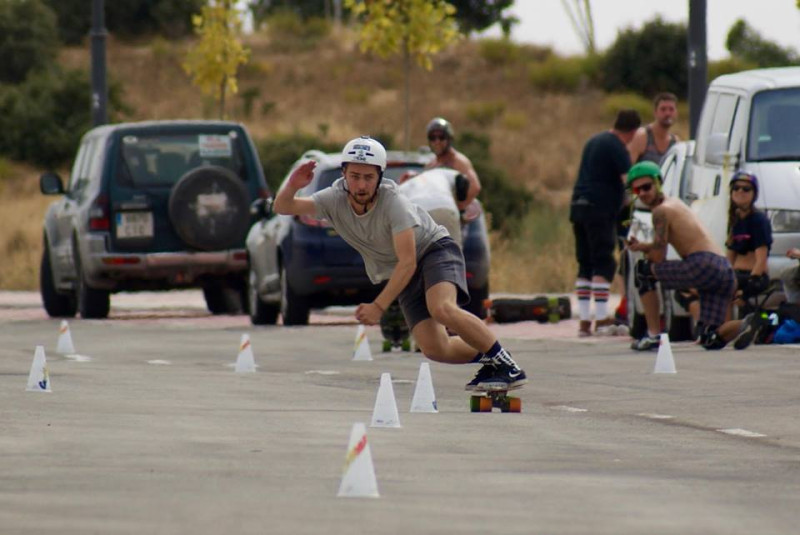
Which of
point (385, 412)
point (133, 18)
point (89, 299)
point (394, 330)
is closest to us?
point (385, 412)

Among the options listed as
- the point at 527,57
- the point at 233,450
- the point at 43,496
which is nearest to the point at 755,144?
the point at 233,450

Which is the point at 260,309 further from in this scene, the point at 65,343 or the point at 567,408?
the point at 567,408

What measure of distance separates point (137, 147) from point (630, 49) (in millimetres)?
46352

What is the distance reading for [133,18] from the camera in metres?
78.7

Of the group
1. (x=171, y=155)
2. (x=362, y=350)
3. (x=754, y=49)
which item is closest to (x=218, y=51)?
(x=171, y=155)

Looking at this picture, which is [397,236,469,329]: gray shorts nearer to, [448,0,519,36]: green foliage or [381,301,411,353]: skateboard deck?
[381,301,411,353]: skateboard deck

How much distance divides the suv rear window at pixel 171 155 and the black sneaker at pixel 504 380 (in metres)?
10.8

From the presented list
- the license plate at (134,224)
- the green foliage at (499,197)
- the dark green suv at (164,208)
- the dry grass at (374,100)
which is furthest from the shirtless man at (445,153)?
the dry grass at (374,100)

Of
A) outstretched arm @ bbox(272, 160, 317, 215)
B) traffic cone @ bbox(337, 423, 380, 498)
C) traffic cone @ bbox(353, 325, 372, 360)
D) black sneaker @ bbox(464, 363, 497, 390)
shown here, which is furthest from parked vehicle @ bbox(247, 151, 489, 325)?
traffic cone @ bbox(337, 423, 380, 498)

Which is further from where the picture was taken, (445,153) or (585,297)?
(585,297)

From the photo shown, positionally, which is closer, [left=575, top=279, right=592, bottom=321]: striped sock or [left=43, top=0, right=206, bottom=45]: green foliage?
[left=575, top=279, right=592, bottom=321]: striped sock

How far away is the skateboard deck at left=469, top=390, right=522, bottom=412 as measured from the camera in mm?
11945

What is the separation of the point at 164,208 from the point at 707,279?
723 centimetres

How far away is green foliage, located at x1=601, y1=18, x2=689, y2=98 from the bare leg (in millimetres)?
54112
